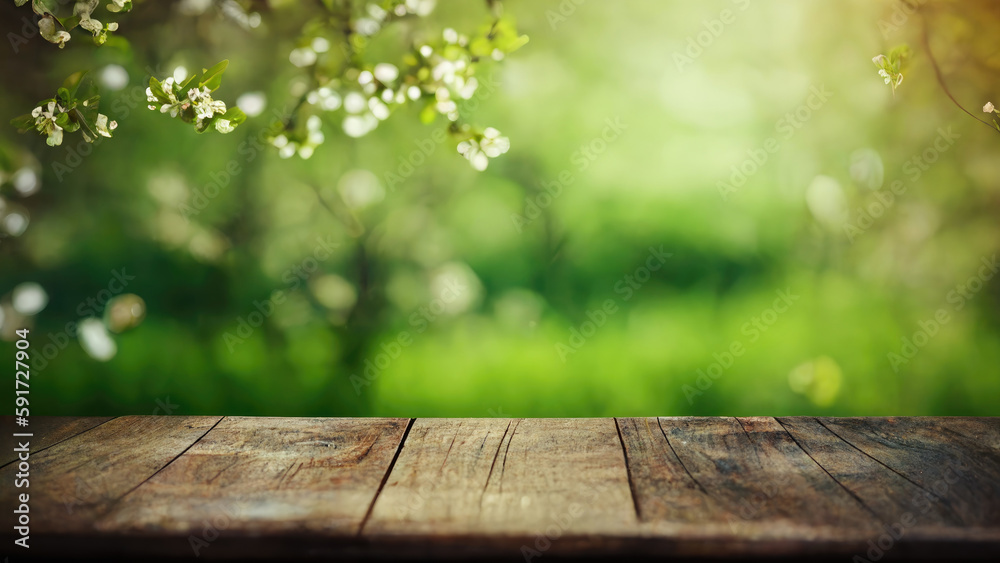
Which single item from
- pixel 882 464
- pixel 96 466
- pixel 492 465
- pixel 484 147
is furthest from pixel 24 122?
pixel 882 464

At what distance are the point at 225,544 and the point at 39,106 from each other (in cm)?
125

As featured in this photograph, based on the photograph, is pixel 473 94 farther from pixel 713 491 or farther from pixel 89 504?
pixel 89 504

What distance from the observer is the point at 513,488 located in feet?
3.66

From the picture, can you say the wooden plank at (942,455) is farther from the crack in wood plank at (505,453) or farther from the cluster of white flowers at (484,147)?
the cluster of white flowers at (484,147)

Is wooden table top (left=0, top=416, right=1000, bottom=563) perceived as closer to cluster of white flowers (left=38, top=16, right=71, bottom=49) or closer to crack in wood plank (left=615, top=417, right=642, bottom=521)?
crack in wood plank (left=615, top=417, right=642, bottom=521)

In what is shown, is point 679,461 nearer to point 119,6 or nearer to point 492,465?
point 492,465

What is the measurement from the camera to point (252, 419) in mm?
1540

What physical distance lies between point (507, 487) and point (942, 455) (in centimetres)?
91

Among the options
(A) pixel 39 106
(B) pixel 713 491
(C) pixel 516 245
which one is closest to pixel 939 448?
(B) pixel 713 491

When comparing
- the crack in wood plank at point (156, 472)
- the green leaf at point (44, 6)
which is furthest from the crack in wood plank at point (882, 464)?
the green leaf at point (44, 6)

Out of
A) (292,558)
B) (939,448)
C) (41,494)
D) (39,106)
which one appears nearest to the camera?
(292,558)

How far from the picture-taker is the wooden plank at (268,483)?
38.7 inches

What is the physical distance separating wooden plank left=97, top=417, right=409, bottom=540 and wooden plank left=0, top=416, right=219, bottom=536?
0.04 meters

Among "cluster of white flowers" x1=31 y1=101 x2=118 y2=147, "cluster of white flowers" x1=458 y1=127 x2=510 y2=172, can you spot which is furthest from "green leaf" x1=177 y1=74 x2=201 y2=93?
"cluster of white flowers" x1=458 y1=127 x2=510 y2=172
